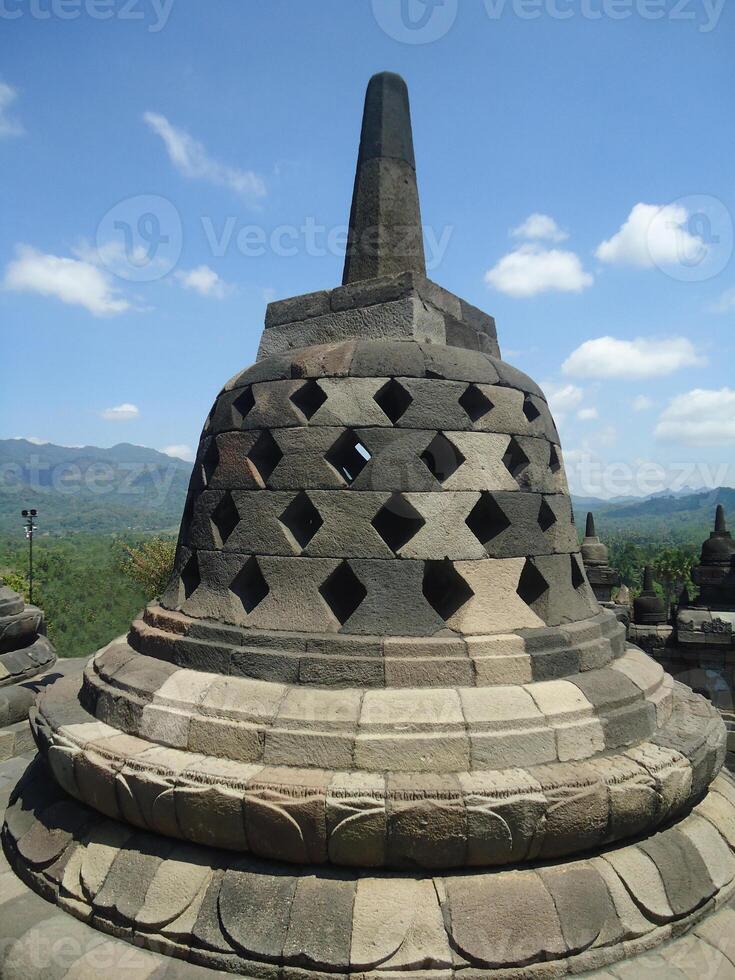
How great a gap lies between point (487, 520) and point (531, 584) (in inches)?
17.7

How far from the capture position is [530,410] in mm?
3797

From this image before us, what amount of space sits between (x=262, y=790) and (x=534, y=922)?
44.9 inches

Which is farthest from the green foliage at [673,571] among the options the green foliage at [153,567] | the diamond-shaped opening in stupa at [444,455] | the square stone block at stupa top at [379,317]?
Answer: the diamond-shaped opening in stupa at [444,455]

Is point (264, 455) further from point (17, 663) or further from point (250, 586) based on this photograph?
point (17, 663)

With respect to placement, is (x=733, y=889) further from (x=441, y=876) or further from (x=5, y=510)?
(x=5, y=510)

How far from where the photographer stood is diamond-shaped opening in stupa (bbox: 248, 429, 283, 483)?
11.4ft

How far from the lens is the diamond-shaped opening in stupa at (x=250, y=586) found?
3305 millimetres

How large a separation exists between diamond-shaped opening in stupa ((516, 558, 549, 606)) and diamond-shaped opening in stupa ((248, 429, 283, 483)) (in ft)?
5.04

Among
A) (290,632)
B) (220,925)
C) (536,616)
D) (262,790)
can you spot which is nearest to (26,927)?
(220,925)

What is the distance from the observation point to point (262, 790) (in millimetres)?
2410

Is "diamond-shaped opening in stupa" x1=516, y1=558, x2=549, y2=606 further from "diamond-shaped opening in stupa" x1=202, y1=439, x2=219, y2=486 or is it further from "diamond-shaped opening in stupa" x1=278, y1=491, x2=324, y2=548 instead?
"diamond-shaped opening in stupa" x1=202, y1=439, x2=219, y2=486

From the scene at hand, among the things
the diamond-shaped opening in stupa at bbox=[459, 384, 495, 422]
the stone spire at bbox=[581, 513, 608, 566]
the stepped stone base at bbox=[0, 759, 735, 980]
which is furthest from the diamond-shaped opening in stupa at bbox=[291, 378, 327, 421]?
the stone spire at bbox=[581, 513, 608, 566]

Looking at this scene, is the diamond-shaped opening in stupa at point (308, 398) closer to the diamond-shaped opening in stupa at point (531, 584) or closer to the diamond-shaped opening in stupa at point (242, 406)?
the diamond-shaped opening in stupa at point (242, 406)

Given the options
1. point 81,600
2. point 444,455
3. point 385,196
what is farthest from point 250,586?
point 81,600
